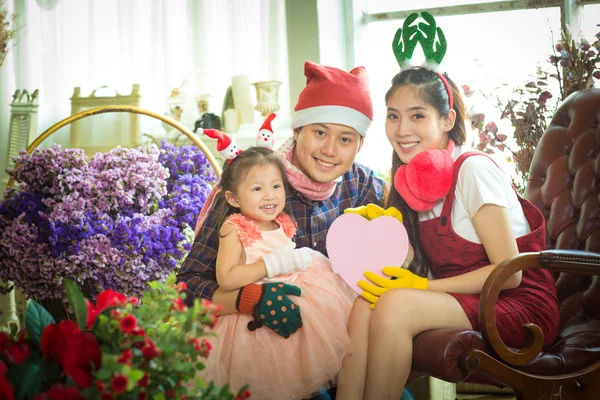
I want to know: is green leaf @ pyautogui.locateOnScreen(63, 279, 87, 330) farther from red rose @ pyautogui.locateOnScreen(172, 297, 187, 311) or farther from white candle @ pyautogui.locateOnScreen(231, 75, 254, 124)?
white candle @ pyautogui.locateOnScreen(231, 75, 254, 124)

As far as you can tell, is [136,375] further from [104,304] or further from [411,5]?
[411,5]

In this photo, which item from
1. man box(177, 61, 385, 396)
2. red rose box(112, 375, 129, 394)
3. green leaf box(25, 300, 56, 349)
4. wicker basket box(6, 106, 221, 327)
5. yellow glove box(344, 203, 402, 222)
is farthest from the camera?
wicker basket box(6, 106, 221, 327)

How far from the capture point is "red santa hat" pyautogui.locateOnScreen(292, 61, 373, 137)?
2.21 m

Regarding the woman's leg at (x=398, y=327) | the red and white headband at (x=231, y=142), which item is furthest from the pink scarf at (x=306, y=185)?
the woman's leg at (x=398, y=327)

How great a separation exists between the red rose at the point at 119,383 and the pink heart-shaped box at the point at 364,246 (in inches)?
37.2

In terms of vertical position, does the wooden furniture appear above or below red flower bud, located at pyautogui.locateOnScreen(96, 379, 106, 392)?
above

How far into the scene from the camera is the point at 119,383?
3.69 feet

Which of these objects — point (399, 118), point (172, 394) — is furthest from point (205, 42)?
point (172, 394)

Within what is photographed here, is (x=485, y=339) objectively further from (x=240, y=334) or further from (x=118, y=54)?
(x=118, y=54)

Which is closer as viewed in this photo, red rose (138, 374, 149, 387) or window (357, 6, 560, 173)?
red rose (138, 374, 149, 387)

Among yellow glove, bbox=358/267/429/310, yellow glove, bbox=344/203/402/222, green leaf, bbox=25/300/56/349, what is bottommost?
yellow glove, bbox=358/267/429/310

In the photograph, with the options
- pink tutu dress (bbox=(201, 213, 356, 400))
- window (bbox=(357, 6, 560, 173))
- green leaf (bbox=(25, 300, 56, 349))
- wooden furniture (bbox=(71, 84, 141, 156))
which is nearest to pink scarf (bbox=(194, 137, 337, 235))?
pink tutu dress (bbox=(201, 213, 356, 400))

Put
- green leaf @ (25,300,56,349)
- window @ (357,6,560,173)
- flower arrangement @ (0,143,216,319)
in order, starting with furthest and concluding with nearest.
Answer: window @ (357,6,560,173) < flower arrangement @ (0,143,216,319) < green leaf @ (25,300,56,349)

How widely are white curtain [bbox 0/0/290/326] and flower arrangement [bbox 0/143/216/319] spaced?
60.4 inches
